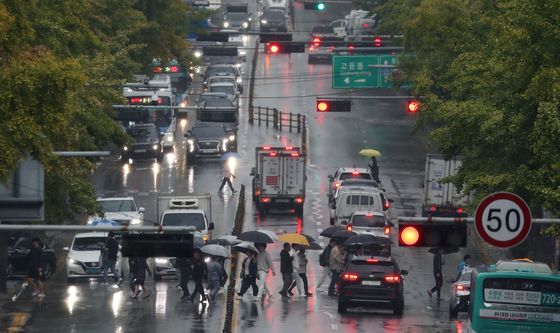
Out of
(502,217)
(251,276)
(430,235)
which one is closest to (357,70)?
(251,276)

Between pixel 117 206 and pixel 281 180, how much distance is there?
745 centimetres

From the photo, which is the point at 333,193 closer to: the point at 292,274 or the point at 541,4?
the point at 292,274

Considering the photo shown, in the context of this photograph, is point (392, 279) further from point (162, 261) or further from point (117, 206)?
point (117, 206)

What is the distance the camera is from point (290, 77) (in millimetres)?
93562

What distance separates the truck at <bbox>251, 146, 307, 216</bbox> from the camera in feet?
184

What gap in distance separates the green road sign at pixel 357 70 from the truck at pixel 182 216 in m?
13.7

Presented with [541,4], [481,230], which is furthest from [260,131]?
[481,230]

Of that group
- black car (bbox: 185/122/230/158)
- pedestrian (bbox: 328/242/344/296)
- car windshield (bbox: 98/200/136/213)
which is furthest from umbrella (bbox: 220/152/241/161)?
pedestrian (bbox: 328/242/344/296)

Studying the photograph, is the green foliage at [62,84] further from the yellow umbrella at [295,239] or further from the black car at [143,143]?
the yellow umbrella at [295,239]

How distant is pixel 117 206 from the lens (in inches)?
2012

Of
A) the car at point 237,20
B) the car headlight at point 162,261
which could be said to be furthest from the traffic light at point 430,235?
the car at point 237,20

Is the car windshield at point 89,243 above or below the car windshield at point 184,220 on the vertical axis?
below

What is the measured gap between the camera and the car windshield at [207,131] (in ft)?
221

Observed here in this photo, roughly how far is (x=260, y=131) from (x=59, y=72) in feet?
152
